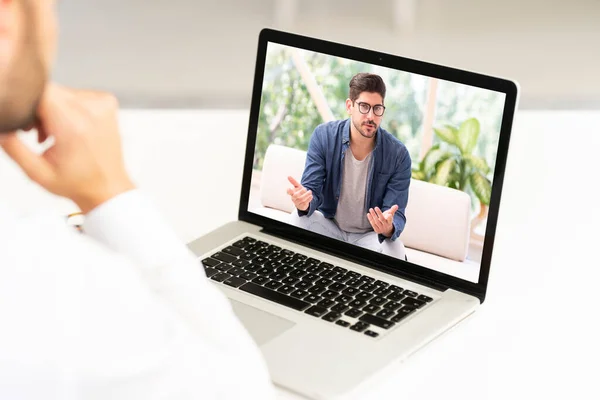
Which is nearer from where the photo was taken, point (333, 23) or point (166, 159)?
point (166, 159)

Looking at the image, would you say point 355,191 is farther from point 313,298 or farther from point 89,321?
point 89,321

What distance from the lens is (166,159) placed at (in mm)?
1298

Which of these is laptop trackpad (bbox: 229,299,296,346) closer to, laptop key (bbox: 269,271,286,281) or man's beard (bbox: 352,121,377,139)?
laptop key (bbox: 269,271,286,281)

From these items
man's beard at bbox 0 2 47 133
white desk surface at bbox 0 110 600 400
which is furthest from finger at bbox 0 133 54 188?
white desk surface at bbox 0 110 600 400

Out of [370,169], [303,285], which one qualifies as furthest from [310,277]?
[370,169]

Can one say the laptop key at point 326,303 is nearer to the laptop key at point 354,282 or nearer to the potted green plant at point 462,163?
the laptop key at point 354,282

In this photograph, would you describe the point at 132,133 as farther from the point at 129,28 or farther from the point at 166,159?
the point at 129,28

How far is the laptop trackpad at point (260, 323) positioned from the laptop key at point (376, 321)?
7 cm

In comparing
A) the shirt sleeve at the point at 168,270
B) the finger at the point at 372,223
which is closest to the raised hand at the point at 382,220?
the finger at the point at 372,223

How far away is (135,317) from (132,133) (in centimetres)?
84

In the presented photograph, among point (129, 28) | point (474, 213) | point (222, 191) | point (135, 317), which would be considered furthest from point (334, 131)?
point (129, 28)

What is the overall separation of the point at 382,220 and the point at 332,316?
14 centimetres

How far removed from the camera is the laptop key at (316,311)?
0.91m

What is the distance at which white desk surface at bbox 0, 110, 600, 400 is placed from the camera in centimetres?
90
